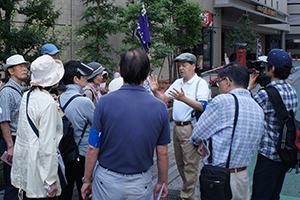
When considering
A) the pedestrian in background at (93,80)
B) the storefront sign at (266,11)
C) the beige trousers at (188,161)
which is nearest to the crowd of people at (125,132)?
the pedestrian in background at (93,80)

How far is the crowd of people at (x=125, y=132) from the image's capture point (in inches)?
96.1

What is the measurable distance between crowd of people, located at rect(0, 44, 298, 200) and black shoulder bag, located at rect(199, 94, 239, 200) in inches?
4.6

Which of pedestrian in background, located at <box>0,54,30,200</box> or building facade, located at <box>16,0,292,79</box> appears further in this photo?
building facade, located at <box>16,0,292,79</box>

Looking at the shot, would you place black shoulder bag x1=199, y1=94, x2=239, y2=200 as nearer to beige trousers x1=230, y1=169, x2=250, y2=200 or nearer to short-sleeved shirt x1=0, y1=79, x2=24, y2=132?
beige trousers x1=230, y1=169, x2=250, y2=200

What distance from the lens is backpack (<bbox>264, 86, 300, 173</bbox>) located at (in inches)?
123

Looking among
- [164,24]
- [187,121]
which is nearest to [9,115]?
[187,121]

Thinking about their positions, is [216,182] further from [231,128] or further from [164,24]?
[164,24]

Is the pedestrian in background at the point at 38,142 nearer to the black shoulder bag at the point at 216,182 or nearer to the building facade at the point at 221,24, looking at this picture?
the black shoulder bag at the point at 216,182

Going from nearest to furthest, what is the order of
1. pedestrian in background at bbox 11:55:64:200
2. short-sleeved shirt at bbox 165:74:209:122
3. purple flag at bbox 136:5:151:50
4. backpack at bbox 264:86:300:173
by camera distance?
pedestrian in background at bbox 11:55:64:200, backpack at bbox 264:86:300:173, short-sleeved shirt at bbox 165:74:209:122, purple flag at bbox 136:5:151:50

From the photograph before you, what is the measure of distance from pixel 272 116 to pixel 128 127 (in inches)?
69.9

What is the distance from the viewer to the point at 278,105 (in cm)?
319

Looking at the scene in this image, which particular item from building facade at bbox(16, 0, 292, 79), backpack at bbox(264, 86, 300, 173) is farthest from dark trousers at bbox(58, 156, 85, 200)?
building facade at bbox(16, 0, 292, 79)

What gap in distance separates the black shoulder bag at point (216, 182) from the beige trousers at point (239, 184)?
145 mm

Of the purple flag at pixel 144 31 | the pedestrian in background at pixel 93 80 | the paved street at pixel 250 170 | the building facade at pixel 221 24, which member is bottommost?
the paved street at pixel 250 170
